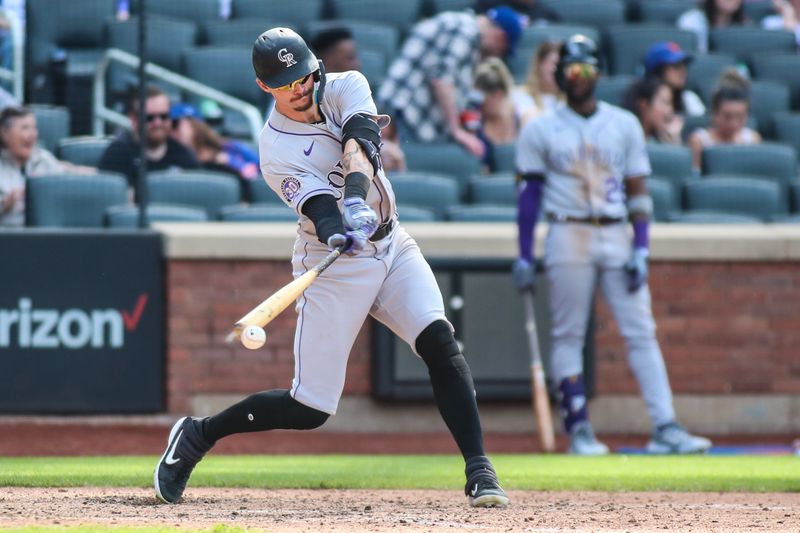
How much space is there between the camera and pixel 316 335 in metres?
5.13

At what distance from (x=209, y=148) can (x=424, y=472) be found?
145 inches

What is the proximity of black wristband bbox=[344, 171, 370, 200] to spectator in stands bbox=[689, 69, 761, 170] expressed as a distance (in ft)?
19.6

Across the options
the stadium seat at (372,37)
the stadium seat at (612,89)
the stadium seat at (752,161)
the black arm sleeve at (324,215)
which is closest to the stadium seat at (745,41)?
the stadium seat at (612,89)

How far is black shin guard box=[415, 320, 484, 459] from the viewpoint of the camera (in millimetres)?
5168

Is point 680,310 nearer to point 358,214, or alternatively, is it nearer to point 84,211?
point 84,211

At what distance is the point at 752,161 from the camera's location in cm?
1027

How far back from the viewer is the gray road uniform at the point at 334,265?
5016 millimetres

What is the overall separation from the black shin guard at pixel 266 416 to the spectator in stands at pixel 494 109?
5.12m

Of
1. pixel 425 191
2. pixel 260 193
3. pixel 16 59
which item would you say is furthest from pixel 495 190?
pixel 16 59

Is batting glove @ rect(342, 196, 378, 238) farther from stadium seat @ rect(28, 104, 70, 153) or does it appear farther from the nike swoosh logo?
stadium seat @ rect(28, 104, 70, 153)

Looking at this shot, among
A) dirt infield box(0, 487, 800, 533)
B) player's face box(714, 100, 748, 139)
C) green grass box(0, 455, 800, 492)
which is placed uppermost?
player's face box(714, 100, 748, 139)

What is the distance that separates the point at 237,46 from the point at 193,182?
184 centimetres

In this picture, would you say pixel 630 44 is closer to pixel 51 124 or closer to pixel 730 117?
pixel 730 117

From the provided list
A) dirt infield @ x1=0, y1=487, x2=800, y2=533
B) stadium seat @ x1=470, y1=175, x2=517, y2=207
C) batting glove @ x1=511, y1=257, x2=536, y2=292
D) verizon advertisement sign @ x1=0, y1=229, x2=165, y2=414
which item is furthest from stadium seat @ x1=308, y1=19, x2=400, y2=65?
dirt infield @ x1=0, y1=487, x2=800, y2=533
